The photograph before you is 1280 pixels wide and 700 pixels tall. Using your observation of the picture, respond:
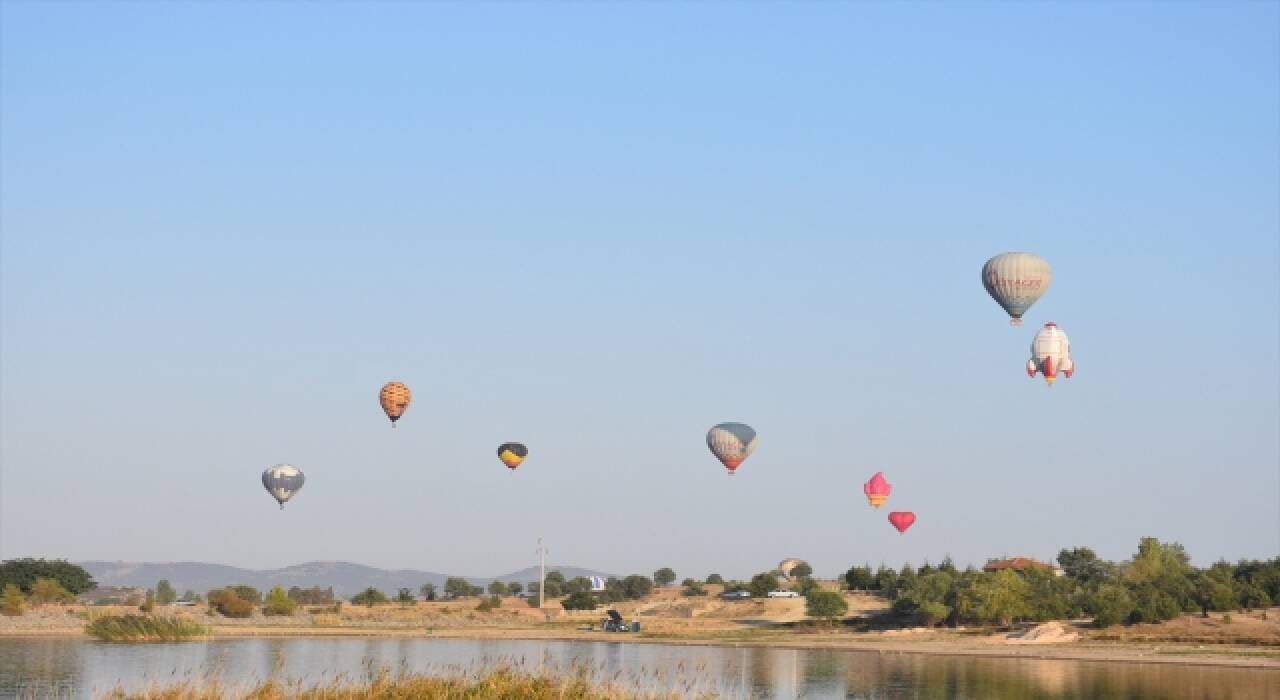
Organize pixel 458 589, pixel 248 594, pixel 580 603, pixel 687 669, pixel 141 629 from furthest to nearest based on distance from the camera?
1. pixel 458 589
2. pixel 248 594
3. pixel 580 603
4. pixel 141 629
5. pixel 687 669

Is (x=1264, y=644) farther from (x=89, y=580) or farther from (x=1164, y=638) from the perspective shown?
(x=89, y=580)

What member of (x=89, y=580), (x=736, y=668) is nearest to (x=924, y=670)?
(x=736, y=668)

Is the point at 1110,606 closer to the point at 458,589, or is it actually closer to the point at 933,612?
the point at 933,612

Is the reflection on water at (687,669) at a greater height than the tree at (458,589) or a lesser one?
lesser

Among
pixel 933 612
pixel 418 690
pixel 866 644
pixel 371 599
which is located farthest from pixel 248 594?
pixel 418 690

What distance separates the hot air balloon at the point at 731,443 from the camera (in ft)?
372

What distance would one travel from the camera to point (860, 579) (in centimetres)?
14075

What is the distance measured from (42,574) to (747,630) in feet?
244

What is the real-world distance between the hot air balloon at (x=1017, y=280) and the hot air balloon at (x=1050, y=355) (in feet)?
25.9

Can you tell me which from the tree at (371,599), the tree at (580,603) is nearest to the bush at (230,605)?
the tree at (371,599)

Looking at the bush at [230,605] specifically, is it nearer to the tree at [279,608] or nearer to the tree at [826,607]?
the tree at [279,608]

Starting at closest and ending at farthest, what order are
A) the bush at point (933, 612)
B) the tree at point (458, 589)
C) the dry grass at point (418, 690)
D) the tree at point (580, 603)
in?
the dry grass at point (418, 690)
the bush at point (933, 612)
the tree at point (580, 603)
the tree at point (458, 589)

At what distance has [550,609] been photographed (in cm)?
14888

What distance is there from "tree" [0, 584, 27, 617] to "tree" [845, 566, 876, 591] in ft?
229
